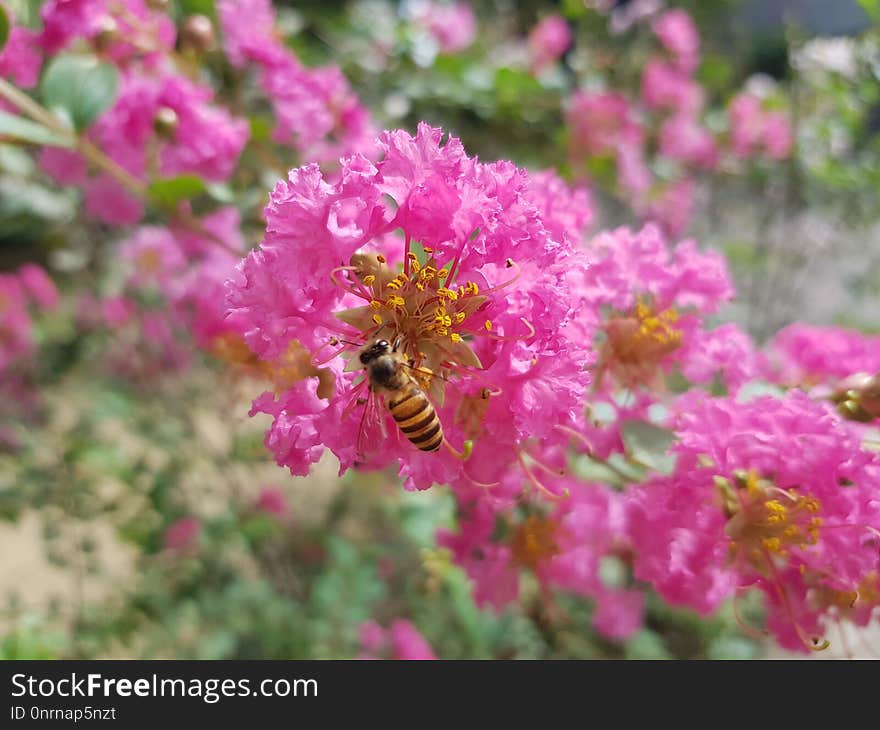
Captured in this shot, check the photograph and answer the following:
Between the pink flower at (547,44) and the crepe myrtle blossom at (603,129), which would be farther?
the pink flower at (547,44)

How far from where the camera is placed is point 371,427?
1.98 ft

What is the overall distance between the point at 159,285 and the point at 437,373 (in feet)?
5.98

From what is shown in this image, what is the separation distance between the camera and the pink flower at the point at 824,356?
0.98 m

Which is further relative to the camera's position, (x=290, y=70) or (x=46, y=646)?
(x=290, y=70)

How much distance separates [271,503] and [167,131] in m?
1.45

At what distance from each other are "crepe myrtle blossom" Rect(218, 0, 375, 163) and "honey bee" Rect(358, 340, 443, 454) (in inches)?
26.5

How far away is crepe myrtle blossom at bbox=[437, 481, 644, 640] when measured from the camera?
1.02 metres

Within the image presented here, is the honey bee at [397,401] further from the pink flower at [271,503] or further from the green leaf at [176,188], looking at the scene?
the pink flower at [271,503]

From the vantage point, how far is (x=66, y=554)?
6.64 feet

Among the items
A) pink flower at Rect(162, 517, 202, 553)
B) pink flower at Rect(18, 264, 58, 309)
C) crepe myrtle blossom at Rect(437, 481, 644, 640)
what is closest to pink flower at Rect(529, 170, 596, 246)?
crepe myrtle blossom at Rect(437, 481, 644, 640)

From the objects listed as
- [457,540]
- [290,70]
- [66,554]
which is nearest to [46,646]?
[457,540]

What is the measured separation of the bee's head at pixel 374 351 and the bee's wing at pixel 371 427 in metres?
0.03

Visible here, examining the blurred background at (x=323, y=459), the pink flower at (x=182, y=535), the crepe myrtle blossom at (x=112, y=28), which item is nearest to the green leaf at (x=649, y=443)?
the blurred background at (x=323, y=459)

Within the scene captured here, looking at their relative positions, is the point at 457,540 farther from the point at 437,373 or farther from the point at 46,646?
the point at 46,646
